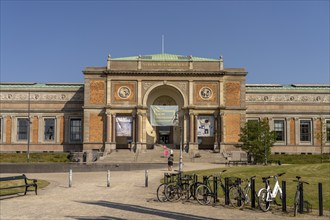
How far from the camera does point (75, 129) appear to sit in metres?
73.2

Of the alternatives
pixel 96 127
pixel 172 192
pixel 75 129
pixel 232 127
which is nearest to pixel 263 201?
pixel 172 192

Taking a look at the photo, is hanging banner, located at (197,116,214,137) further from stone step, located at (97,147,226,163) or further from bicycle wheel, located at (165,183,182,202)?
bicycle wheel, located at (165,183,182,202)

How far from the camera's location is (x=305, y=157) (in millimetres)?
57844

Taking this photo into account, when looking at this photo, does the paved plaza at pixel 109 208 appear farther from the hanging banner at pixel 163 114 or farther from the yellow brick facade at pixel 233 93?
the yellow brick facade at pixel 233 93

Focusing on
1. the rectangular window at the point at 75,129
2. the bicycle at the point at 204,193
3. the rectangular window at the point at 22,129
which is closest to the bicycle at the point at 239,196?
the bicycle at the point at 204,193

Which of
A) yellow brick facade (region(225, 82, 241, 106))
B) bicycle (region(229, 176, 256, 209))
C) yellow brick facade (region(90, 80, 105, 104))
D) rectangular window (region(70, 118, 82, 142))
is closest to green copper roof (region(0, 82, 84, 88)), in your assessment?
rectangular window (region(70, 118, 82, 142))

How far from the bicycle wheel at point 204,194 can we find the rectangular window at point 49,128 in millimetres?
59418

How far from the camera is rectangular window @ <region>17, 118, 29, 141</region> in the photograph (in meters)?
72.5

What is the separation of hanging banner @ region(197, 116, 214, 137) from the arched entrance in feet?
11.9

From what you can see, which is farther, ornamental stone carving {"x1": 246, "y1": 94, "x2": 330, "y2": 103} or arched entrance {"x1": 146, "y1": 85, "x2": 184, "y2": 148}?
ornamental stone carving {"x1": 246, "y1": 94, "x2": 330, "y2": 103}

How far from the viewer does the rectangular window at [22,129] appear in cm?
7250

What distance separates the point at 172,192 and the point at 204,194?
58.6 inches

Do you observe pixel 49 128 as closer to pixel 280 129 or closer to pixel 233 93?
pixel 233 93

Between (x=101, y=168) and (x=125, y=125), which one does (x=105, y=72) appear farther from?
(x=101, y=168)
